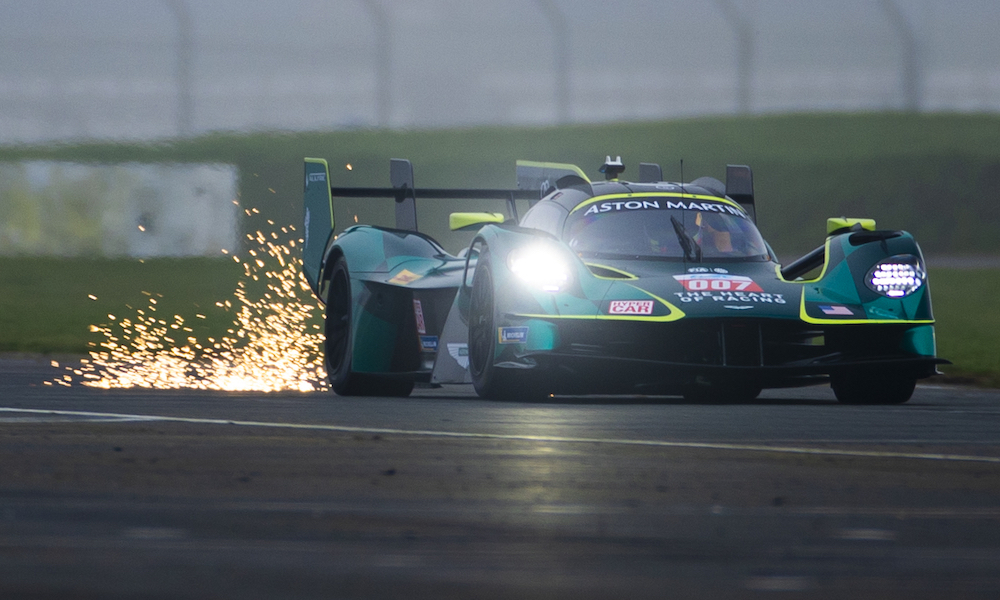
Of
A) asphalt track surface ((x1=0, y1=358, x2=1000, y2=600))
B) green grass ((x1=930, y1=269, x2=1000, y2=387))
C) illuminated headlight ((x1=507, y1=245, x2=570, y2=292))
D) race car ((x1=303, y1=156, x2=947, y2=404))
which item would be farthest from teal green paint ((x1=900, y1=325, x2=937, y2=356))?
green grass ((x1=930, y1=269, x2=1000, y2=387))

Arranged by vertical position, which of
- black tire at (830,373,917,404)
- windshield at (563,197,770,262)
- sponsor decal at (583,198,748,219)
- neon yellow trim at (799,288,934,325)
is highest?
sponsor decal at (583,198,748,219)

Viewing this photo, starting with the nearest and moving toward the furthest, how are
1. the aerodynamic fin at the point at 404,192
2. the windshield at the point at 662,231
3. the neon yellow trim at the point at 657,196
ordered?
the windshield at the point at 662,231, the neon yellow trim at the point at 657,196, the aerodynamic fin at the point at 404,192

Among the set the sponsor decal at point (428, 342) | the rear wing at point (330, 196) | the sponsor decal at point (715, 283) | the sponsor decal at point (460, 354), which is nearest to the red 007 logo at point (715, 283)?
the sponsor decal at point (715, 283)

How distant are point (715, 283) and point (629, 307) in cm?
60

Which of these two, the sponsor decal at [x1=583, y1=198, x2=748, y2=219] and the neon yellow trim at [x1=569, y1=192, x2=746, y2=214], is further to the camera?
the neon yellow trim at [x1=569, y1=192, x2=746, y2=214]

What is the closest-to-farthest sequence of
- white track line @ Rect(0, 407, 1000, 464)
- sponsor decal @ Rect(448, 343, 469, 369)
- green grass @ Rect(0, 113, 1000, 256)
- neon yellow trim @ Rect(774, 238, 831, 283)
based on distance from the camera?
1. white track line @ Rect(0, 407, 1000, 464)
2. neon yellow trim @ Rect(774, 238, 831, 283)
3. sponsor decal @ Rect(448, 343, 469, 369)
4. green grass @ Rect(0, 113, 1000, 256)

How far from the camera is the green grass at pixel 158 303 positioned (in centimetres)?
1721

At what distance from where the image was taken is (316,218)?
Answer: 40.4 ft

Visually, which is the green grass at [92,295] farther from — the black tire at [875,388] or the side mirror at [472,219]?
the black tire at [875,388]

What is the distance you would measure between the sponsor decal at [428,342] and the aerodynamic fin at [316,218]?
1506 mm

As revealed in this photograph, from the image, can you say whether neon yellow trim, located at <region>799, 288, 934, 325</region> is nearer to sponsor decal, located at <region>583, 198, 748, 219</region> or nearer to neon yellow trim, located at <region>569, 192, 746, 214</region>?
sponsor decal, located at <region>583, 198, 748, 219</region>

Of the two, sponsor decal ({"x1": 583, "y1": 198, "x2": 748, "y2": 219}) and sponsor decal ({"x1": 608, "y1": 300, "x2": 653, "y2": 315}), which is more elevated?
sponsor decal ({"x1": 583, "y1": 198, "x2": 748, "y2": 219})

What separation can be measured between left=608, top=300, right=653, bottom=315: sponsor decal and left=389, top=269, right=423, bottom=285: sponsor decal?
1.89 m

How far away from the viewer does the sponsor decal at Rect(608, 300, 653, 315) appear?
376 inches
